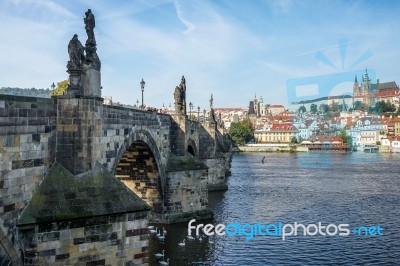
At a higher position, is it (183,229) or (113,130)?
(113,130)

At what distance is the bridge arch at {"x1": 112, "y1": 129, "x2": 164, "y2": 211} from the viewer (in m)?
26.2

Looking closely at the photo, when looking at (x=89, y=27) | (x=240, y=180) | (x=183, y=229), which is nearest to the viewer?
(x=89, y=27)

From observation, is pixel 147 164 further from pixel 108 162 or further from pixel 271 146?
pixel 271 146

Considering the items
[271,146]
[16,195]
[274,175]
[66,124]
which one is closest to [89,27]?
[66,124]

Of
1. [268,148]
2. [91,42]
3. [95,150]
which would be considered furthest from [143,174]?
[268,148]

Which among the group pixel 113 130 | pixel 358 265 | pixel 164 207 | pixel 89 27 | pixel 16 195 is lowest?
pixel 358 265

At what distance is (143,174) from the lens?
28.0 meters

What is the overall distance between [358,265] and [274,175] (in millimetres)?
43876

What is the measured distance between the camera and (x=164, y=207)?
27.9 metres

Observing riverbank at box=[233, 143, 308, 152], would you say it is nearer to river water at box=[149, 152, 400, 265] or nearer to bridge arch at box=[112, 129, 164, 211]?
river water at box=[149, 152, 400, 265]

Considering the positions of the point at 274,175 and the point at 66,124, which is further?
the point at 274,175

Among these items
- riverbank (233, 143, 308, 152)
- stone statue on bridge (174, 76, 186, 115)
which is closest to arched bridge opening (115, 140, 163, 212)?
stone statue on bridge (174, 76, 186, 115)

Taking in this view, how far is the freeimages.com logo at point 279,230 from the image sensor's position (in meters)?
26.0

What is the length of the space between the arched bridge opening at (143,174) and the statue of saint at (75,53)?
12.0 metres
